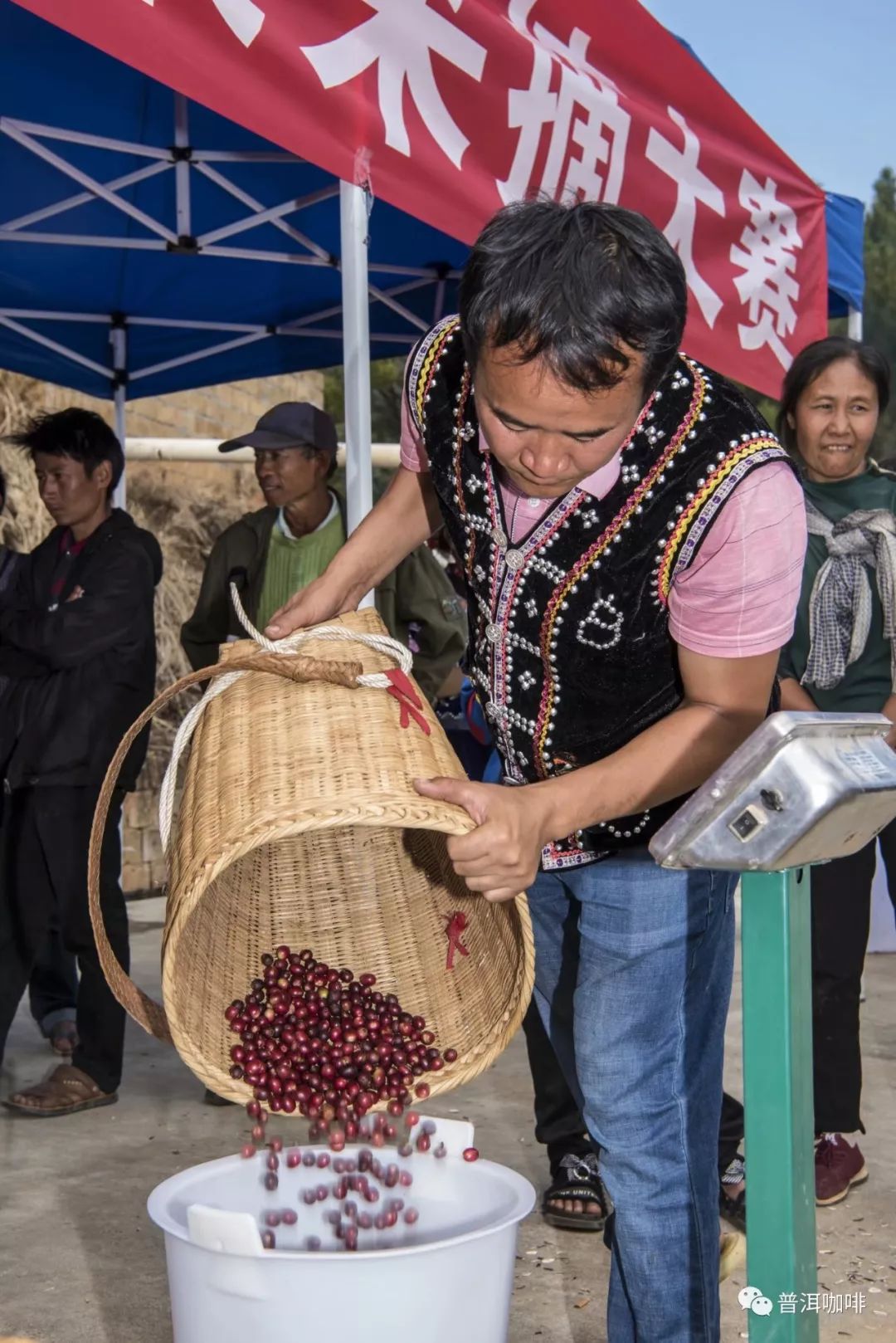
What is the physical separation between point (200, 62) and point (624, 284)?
1433 mm

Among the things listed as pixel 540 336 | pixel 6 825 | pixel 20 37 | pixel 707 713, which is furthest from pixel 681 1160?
pixel 20 37

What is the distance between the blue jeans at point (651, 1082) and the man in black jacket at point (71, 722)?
7.07 ft

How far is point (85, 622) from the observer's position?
3.86 meters

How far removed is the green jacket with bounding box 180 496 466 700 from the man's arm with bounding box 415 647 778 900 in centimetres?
267

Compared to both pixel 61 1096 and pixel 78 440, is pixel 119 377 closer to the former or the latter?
pixel 78 440

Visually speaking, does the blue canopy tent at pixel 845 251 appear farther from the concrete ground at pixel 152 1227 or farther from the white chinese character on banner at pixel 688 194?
the concrete ground at pixel 152 1227

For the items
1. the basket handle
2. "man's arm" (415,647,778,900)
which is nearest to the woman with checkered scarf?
"man's arm" (415,647,778,900)

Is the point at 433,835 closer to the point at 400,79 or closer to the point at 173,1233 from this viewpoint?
the point at 173,1233

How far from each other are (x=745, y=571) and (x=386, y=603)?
2.77 metres

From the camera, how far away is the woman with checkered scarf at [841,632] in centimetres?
323

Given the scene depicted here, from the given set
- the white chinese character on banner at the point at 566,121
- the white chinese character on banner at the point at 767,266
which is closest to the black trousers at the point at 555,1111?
Answer: the white chinese character on banner at the point at 566,121

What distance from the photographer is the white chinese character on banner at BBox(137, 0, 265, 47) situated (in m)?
2.67

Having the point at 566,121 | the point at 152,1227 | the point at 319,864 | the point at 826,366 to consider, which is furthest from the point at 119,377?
the point at 319,864

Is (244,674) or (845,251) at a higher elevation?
(845,251)
